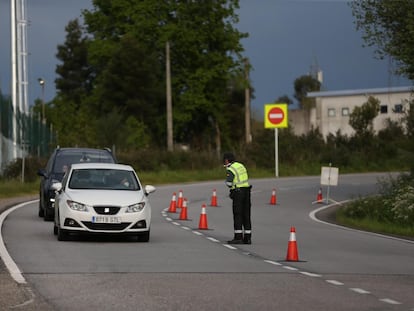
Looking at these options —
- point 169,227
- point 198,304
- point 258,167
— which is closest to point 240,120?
point 258,167

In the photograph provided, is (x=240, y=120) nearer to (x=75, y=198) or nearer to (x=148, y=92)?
(x=148, y=92)

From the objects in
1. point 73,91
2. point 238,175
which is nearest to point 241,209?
point 238,175

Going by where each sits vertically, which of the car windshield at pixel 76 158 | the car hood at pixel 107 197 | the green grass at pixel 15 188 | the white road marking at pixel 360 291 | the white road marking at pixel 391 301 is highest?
the car windshield at pixel 76 158

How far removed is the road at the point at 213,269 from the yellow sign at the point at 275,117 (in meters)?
43.3

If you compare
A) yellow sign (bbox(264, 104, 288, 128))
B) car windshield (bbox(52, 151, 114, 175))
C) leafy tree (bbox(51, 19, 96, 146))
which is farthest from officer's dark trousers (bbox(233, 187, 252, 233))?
yellow sign (bbox(264, 104, 288, 128))

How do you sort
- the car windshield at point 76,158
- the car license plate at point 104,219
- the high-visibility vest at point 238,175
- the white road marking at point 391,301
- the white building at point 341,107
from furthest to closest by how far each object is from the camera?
the white building at point 341,107 < the car windshield at point 76,158 < the high-visibility vest at point 238,175 < the car license plate at point 104,219 < the white road marking at point 391,301

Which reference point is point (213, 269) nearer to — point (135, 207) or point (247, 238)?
point (135, 207)

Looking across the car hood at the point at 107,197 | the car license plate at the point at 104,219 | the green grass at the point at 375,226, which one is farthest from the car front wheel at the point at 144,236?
the green grass at the point at 375,226

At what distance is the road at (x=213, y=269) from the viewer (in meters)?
11.4

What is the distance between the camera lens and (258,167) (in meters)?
69.8

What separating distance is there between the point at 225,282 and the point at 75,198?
686cm

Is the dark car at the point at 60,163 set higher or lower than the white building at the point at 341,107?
lower

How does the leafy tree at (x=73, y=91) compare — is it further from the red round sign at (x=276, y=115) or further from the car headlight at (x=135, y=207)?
the car headlight at (x=135, y=207)

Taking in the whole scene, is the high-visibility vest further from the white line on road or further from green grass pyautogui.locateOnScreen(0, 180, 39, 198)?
green grass pyautogui.locateOnScreen(0, 180, 39, 198)
